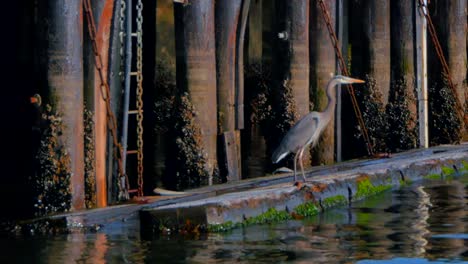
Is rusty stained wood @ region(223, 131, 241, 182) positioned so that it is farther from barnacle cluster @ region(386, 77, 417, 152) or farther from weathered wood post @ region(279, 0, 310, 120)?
barnacle cluster @ region(386, 77, 417, 152)

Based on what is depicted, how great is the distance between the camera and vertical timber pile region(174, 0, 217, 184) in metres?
17.9

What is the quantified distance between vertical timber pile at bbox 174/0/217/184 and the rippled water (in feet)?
7.10

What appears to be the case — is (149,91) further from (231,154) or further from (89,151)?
(89,151)

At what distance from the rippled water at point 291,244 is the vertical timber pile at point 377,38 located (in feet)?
15.8

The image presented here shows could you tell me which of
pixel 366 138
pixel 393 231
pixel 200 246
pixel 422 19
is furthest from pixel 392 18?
pixel 200 246

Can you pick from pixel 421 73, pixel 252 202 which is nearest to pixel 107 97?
pixel 252 202

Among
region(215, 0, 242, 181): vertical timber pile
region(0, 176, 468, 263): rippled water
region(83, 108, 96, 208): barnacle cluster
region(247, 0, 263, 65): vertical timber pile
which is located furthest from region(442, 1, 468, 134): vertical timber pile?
region(83, 108, 96, 208): barnacle cluster

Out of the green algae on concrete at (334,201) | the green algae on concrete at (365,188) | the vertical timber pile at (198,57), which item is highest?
the vertical timber pile at (198,57)

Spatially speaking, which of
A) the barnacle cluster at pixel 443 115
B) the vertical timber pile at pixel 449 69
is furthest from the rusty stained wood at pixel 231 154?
the barnacle cluster at pixel 443 115

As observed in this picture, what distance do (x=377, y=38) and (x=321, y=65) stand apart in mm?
1243

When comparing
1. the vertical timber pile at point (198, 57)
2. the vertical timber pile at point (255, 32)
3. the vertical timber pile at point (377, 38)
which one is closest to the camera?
the vertical timber pile at point (198, 57)

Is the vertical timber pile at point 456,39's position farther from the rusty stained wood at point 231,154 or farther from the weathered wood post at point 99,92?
the weathered wood post at point 99,92

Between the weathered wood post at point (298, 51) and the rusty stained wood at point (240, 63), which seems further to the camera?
the weathered wood post at point (298, 51)

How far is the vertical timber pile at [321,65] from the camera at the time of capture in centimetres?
2041
